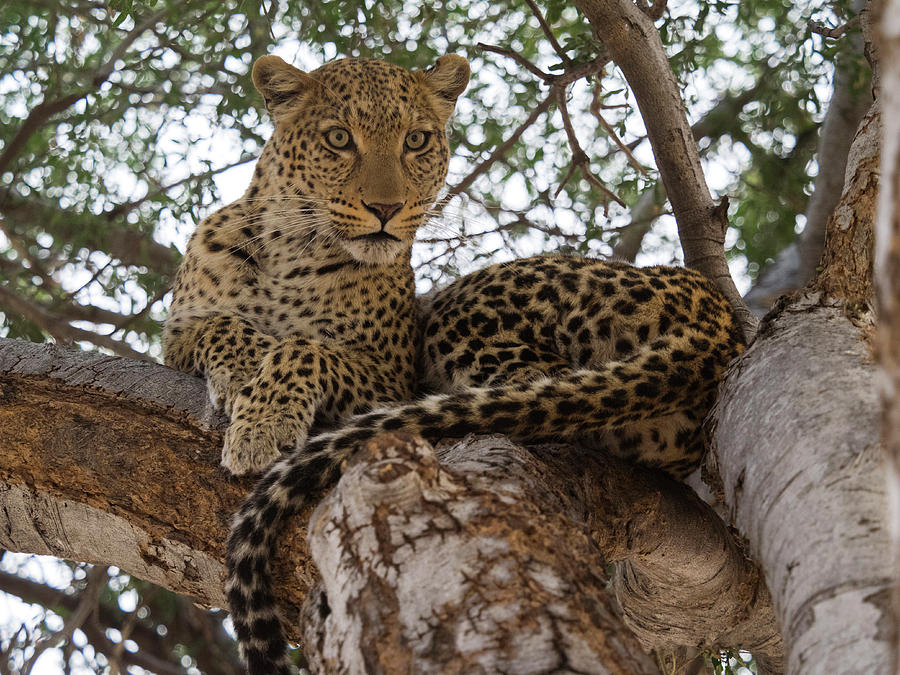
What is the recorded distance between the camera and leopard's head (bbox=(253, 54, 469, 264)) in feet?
16.0

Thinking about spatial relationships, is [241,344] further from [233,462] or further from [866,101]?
[866,101]

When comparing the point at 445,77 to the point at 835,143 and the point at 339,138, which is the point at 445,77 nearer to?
the point at 339,138

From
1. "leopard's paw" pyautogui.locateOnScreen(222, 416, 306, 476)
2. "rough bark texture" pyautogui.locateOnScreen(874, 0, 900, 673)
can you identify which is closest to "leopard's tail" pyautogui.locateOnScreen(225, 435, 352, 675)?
"leopard's paw" pyautogui.locateOnScreen(222, 416, 306, 476)

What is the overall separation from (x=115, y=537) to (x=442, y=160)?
2.56m

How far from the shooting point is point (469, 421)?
11.1 ft

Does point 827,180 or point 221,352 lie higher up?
point 827,180

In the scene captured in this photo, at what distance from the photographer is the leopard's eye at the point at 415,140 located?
5.31 metres

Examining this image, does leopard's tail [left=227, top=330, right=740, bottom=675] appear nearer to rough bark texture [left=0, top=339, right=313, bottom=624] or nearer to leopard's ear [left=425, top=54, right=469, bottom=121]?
rough bark texture [left=0, top=339, right=313, bottom=624]

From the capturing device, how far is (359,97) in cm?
524

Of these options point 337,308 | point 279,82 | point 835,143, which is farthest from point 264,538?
point 835,143

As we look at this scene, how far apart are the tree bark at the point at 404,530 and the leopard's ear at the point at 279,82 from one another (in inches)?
70.2

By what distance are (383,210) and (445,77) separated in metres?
1.16

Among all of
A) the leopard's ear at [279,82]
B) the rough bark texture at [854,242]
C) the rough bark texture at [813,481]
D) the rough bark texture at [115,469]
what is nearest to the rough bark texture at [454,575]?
the rough bark texture at [813,481]

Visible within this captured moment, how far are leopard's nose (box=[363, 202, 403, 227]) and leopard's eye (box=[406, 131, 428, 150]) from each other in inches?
22.1
